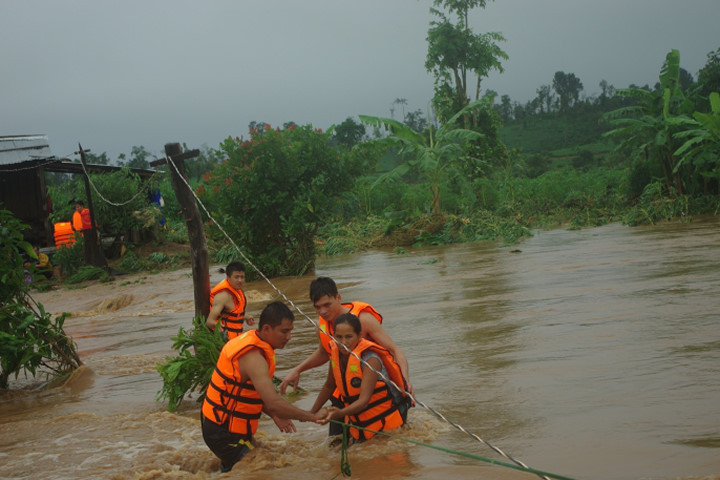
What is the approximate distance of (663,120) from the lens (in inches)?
880

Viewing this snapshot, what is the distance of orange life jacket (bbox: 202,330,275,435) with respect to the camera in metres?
4.49

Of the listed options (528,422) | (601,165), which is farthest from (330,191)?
(601,165)

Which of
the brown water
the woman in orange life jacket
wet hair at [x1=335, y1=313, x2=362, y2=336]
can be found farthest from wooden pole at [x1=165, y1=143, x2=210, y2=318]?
wet hair at [x1=335, y1=313, x2=362, y2=336]

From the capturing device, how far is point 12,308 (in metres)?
7.82

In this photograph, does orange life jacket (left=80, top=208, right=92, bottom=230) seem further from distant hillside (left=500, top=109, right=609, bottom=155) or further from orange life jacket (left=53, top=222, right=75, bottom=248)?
distant hillside (left=500, top=109, right=609, bottom=155)

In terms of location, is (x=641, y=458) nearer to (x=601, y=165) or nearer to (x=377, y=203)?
(x=377, y=203)

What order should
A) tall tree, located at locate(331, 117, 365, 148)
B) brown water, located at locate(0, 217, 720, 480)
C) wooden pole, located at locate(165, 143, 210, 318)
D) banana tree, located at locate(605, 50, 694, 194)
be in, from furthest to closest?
tall tree, located at locate(331, 117, 365, 148) < banana tree, located at locate(605, 50, 694, 194) < wooden pole, located at locate(165, 143, 210, 318) < brown water, located at locate(0, 217, 720, 480)

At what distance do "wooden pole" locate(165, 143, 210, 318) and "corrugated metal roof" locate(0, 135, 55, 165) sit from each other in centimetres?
1443

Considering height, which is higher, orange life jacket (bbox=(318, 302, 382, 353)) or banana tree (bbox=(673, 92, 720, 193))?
banana tree (bbox=(673, 92, 720, 193))

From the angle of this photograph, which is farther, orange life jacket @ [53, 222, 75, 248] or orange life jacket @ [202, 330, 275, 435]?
orange life jacket @ [53, 222, 75, 248]

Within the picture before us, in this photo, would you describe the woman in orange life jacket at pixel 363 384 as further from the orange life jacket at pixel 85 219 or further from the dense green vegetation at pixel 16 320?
the orange life jacket at pixel 85 219

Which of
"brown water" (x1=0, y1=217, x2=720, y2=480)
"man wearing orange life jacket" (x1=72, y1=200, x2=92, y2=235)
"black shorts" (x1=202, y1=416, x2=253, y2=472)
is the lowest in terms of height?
"brown water" (x1=0, y1=217, x2=720, y2=480)

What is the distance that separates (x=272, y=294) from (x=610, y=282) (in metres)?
6.64

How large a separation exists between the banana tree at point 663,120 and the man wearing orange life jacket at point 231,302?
17787 millimetres
